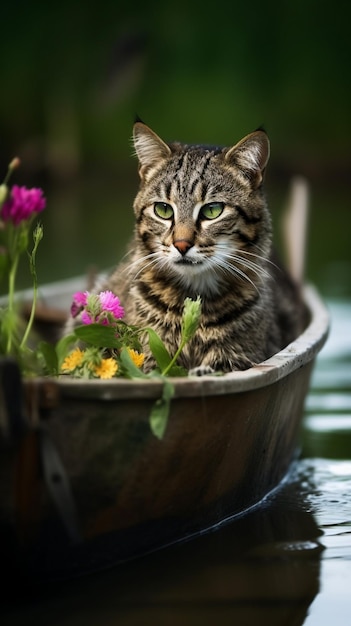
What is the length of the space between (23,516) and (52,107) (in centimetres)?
1800

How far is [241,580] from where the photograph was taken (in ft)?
12.1

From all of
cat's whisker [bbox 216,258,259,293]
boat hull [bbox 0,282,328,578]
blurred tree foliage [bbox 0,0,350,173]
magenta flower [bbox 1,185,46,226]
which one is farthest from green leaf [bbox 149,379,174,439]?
blurred tree foliage [bbox 0,0,350,173]

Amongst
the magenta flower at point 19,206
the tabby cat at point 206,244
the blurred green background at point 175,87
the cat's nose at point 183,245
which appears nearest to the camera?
the magenta flower at point 19,206

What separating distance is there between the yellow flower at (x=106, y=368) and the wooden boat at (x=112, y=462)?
105 mm

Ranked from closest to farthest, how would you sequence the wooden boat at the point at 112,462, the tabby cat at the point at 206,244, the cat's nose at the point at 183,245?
the wooden boat at the point at 112,462 → the cat's nose at the point at 183,245 → the tabby cat at the point at 206,244

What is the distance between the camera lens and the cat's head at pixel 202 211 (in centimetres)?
396

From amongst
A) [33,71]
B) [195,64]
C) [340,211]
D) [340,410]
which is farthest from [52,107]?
[340,410]

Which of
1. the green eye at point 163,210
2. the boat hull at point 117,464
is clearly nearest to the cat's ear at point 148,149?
the green eye at point 163,210

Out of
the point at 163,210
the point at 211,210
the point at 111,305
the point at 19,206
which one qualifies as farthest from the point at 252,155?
the point at 19,206

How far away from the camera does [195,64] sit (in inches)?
781

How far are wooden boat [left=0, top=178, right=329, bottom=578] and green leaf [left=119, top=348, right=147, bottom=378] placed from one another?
0.51 ft

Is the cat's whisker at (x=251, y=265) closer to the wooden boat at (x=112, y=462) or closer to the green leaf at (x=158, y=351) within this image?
the wooden boat at (x=112, y=462)

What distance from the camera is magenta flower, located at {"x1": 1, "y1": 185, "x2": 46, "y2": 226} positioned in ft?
10.8

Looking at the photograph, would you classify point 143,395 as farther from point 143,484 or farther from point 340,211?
point 340,211
